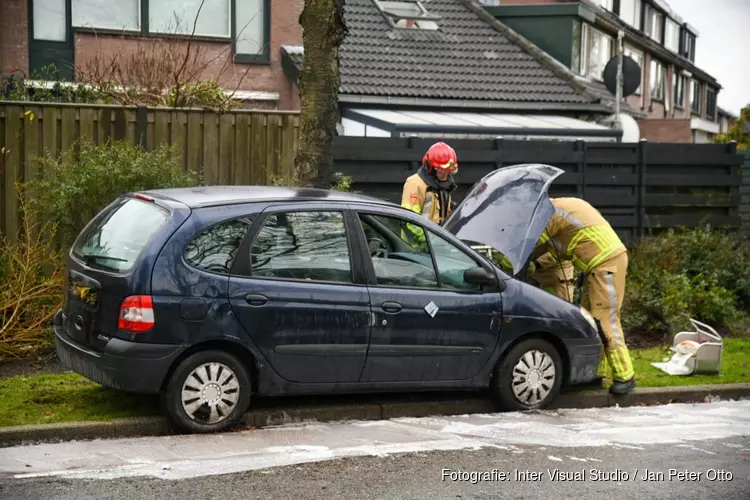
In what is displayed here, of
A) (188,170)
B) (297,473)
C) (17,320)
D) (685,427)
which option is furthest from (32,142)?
(685,427)

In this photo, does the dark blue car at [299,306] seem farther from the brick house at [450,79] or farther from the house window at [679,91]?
the house window at [679,91]

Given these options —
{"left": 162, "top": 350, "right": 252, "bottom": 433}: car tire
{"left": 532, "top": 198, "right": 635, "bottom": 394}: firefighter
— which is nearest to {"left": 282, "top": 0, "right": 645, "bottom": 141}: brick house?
{"left": 532, "top": 198, "right": 635, "bottom": 394}: firefighter

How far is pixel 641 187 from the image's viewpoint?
14.9 metres

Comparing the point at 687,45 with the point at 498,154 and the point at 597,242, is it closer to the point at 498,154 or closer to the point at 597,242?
the point at 498,154

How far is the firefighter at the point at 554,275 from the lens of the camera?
30.5 ft

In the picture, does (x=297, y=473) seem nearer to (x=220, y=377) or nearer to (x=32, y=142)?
(x=220, y=377)

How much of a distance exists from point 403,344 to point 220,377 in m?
1.37

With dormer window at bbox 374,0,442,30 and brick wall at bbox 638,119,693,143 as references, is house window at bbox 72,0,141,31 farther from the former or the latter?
brick wall at bbox 638,119,693,143

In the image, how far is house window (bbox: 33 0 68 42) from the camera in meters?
18.5

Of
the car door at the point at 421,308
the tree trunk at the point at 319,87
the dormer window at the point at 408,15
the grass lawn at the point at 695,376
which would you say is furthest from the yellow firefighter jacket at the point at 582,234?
the dormer window at the point at 408,15

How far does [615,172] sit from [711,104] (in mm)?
37647

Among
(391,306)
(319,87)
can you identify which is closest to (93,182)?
(319,87)

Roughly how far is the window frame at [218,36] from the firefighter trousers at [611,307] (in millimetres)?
11548

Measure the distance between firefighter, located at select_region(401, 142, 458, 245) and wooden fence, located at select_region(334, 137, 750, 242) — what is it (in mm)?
2841
